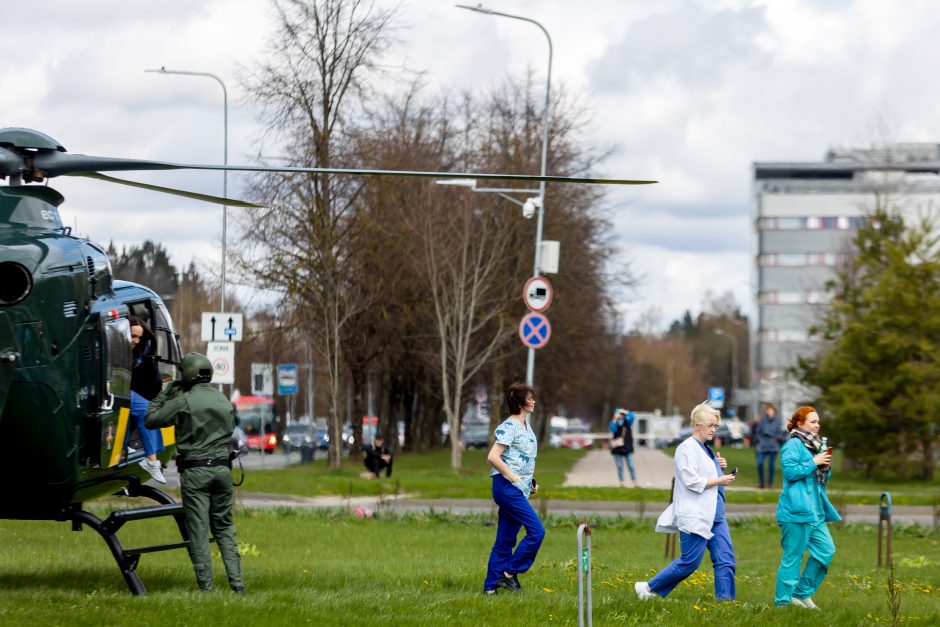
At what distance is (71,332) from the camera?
35.5 feet

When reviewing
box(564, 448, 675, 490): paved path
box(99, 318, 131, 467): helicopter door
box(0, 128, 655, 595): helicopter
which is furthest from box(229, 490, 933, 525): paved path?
box(0, 128, 655, 595): helicopter

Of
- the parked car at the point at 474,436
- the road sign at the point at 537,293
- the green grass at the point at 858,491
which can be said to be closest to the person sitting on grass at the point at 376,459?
the green grass at the point at 858,491

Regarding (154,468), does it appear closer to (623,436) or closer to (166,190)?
(166,190)

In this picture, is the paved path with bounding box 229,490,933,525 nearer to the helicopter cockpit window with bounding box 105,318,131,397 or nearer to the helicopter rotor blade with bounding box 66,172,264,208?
the helicopter cockpit window with bounding box 105,318,131,397

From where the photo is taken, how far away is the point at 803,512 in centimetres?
1215

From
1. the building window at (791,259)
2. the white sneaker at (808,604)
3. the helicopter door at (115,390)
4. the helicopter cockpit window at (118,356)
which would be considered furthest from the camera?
the building window at (791,259)

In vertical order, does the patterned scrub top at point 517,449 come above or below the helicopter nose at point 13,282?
below

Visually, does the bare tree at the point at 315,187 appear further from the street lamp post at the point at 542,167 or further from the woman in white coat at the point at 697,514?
the woman in white coat at the point at 697,514

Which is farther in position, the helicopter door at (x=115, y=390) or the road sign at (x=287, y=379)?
the road sign at (x=287, y=379)

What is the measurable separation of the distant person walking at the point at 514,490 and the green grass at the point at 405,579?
0.27 m

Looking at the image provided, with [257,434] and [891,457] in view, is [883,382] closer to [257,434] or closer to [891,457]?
[891,457]

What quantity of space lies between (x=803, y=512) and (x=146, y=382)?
616cm

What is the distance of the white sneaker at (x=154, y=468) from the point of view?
13101 mm

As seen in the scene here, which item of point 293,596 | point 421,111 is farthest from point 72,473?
point 421,111
